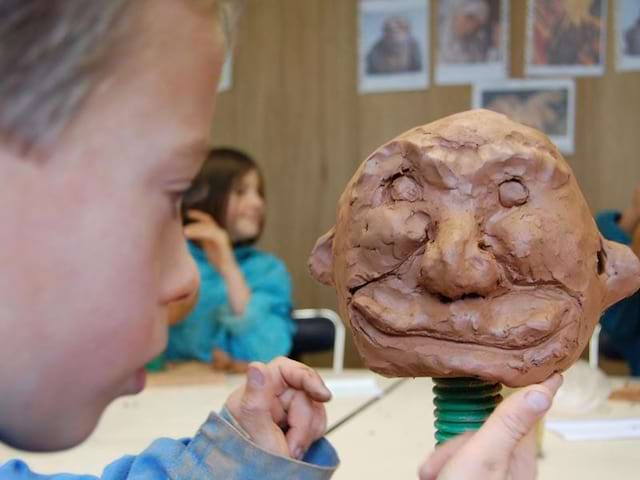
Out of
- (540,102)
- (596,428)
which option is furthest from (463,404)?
(540,102)

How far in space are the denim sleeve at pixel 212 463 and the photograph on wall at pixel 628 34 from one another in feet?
7.16

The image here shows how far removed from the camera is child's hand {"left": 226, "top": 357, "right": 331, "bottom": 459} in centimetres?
87

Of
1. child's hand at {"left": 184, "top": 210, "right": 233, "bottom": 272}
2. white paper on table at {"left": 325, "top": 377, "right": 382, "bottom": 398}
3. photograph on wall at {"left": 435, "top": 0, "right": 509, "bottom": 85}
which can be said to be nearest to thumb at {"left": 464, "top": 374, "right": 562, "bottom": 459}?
white paper on table at {"left": 325, "top": 377, "right": 382, "bottom": 398}

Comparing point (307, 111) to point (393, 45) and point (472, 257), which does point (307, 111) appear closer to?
point (393, 45)

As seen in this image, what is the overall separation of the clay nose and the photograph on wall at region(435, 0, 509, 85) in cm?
215

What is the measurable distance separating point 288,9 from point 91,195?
265 centimetres

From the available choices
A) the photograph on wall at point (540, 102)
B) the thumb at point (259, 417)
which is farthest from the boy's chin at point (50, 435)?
the photograph on wall at point (540, 102)

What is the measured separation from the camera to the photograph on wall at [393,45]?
283 centimetres

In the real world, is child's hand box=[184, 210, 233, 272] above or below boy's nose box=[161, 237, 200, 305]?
below

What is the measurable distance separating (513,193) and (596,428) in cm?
76

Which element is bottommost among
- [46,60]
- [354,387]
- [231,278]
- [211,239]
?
[354,387]

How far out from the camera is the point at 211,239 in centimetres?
222

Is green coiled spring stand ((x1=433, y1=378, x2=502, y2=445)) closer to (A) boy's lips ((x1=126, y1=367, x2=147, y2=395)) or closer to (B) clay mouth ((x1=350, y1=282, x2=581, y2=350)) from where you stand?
(B) clay mouth ((x1=350, y1=282, x2=581, y2=350))

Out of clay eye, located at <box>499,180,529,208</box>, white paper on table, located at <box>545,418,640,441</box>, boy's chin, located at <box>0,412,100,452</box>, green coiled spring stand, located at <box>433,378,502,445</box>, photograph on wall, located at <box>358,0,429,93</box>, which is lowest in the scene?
white paper on table, located at <box>545,418,640,441</box>
